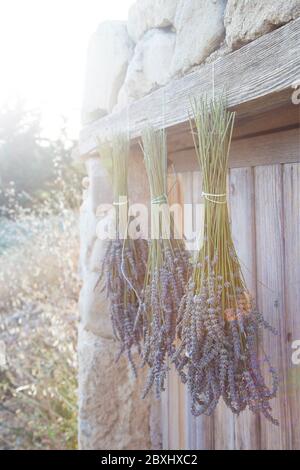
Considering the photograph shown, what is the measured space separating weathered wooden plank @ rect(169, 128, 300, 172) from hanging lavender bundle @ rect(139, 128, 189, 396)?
0.80 ft

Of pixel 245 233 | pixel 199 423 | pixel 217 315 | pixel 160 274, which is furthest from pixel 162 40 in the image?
pixel 199 423

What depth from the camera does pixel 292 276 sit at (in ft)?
3.72

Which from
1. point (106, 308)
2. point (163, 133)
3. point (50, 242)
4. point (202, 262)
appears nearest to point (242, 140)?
point (163, 133)

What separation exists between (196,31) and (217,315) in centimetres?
80

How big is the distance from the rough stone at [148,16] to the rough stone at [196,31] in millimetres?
59

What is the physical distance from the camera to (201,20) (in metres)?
1.21

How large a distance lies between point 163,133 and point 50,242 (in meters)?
2.47

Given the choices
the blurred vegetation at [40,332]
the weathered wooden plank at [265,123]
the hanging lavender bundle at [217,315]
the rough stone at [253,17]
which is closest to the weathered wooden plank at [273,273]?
the weathered wooden plank at [265,123]

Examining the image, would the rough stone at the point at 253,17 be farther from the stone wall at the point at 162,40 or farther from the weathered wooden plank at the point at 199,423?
the weathered wooden plank at the point at 199,423

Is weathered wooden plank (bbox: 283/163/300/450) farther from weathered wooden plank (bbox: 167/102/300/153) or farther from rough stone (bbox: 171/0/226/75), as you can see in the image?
rough stone (bbox: 171/0/226/75)

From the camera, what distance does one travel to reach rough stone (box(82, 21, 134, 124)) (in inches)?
68.6

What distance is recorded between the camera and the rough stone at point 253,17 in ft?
2.89

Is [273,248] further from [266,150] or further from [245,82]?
[245,82]
